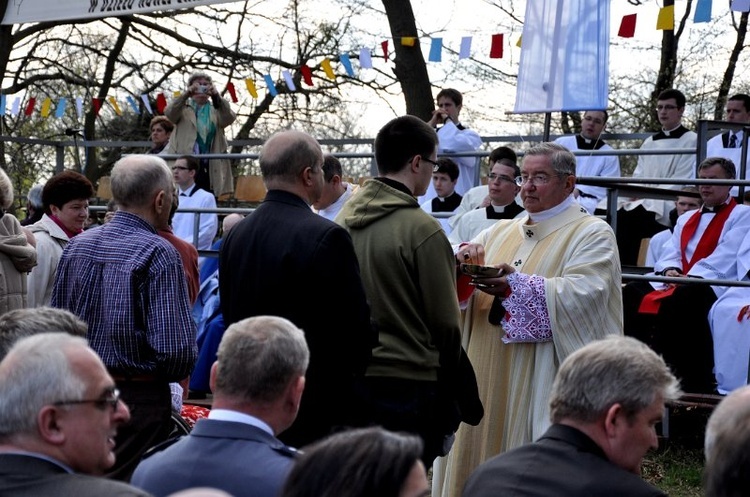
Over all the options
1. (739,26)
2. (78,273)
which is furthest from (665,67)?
(78,273)

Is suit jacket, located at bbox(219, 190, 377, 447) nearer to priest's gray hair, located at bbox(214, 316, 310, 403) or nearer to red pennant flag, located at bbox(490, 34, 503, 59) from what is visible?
priest's gray hair, located at bbox(214, 316, 310, 403)

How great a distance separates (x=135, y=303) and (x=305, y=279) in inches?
27.3

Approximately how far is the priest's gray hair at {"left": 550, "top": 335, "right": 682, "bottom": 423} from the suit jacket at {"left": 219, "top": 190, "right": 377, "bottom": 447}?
1.19 meters

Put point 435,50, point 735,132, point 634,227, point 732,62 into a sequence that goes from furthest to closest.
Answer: point 732,62 → point 435,50 → point 634,227 → point 735,132

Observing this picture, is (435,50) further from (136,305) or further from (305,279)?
(305,279)

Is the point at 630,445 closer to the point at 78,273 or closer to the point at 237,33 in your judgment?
the point at 78,273

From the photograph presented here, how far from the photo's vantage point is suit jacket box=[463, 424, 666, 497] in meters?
2.95

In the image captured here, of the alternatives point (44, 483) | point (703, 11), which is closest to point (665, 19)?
point (703, 11)

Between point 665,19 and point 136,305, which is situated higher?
point 665,19

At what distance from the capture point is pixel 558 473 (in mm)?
2996

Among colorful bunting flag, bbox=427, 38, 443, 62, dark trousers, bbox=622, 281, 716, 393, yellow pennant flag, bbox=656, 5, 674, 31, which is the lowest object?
dark trousers, bbox=622, 281, 716, 393

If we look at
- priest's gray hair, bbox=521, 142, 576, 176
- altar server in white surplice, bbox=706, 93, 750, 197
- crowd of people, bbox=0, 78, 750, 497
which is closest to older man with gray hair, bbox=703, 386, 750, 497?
crowd of people, bbox=0, 78, 750, 497

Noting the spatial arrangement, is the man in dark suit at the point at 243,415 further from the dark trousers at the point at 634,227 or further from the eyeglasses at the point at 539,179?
the dark trousers at the point at 634,227

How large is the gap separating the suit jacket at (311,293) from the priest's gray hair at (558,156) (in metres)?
1.45
